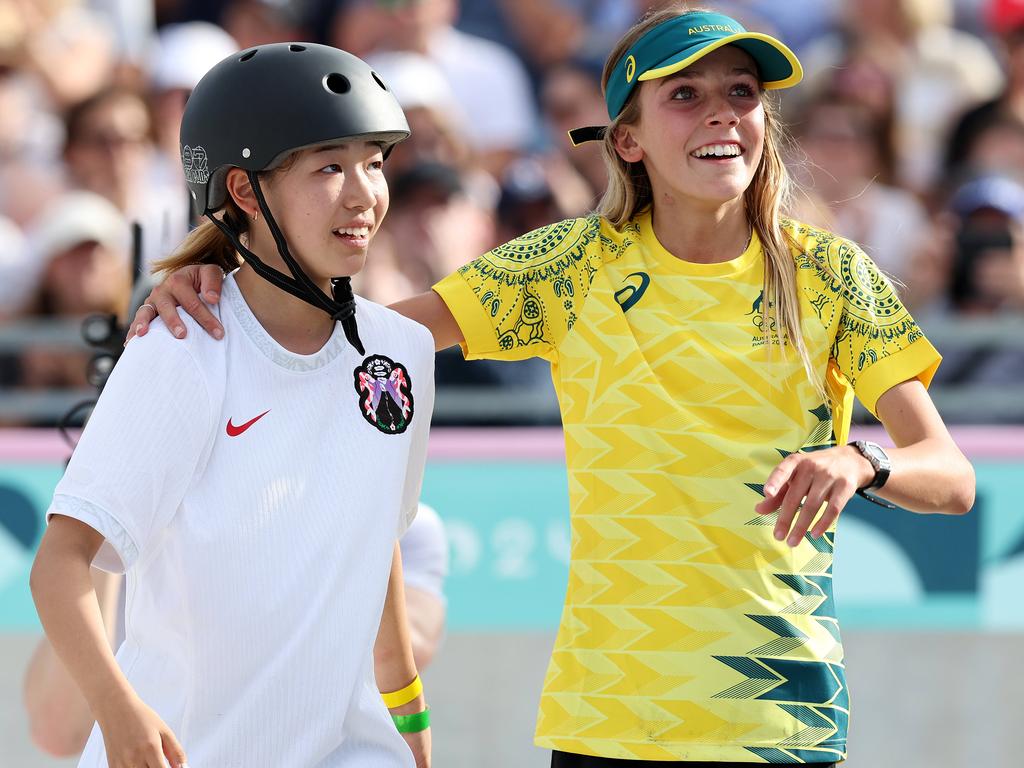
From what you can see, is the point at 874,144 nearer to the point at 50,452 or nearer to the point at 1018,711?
the point at 1018,711

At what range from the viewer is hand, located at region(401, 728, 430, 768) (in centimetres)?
307

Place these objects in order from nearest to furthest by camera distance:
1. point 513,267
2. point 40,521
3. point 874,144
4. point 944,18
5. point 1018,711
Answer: point 513,267 → point 40,521 → point 1018,711 → point 874,144 → point 944,18

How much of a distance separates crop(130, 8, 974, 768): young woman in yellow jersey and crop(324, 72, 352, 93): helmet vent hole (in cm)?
39

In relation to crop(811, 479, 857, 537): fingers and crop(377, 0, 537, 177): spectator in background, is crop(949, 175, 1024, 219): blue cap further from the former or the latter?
crop(811, 479, 857, 537): fingers

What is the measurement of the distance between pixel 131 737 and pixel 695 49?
1.70 metres

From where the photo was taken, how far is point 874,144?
7.92m

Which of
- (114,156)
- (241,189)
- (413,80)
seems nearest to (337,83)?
(241,189)

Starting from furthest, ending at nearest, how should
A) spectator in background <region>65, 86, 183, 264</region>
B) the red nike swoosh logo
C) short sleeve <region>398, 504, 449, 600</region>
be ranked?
spectator in background <region>65, 86, 183, 264</region>
short sleeve <region>398, 504, 449, 600</region>
the red nike swoosh logo

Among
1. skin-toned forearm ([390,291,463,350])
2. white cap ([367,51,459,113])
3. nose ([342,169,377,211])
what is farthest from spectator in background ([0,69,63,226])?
nose ([342,169,377,211])

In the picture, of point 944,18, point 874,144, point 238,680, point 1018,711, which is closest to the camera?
point 238,680

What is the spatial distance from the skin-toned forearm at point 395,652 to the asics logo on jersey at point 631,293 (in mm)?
681

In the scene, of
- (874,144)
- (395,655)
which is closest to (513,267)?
(395,655)

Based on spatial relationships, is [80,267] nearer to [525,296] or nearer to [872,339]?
[525,296]

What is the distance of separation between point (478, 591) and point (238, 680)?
298 centimetres
